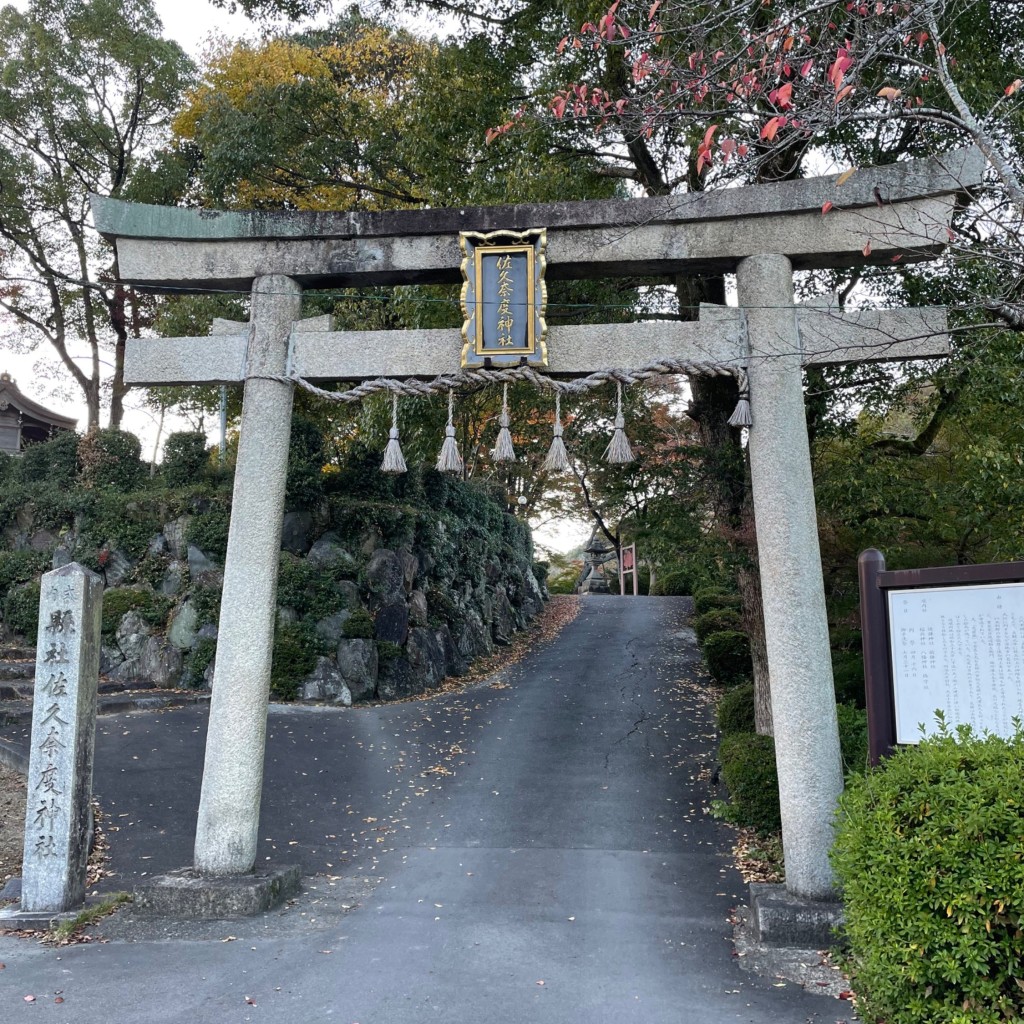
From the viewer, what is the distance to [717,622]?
1734cm

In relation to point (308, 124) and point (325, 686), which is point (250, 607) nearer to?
point (325, 686)

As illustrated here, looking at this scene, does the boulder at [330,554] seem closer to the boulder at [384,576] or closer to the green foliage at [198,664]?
the boulder at [384,576]

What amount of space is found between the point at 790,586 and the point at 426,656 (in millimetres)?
10544

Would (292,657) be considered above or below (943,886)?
above

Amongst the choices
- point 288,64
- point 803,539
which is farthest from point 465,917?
point 288,64

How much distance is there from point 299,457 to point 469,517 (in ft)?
18.4

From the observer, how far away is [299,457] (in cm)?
1566

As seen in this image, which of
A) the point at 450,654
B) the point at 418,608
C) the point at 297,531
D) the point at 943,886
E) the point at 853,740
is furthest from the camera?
the point at 450,654

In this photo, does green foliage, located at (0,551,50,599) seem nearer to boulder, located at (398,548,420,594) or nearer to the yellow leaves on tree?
boulder, located at (398,548,420,594)

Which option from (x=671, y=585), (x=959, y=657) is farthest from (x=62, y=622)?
(x=671, y=585)

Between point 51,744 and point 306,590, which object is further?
point 306,590

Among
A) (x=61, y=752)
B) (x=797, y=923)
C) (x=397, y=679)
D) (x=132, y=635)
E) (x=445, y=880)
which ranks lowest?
(x=445, y=880)

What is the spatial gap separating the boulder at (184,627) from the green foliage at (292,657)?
1.55 meters

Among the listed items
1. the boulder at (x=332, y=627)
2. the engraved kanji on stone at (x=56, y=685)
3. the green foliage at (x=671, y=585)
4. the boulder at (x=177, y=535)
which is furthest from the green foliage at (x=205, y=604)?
the green foliage at (x=671, y=585)
